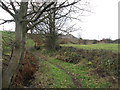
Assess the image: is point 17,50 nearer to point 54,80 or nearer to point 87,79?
point 54,80

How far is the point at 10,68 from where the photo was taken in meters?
8.23

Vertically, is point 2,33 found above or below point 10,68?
above

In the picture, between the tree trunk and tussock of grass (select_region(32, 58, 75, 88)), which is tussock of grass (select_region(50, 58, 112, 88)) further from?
the tree trunk

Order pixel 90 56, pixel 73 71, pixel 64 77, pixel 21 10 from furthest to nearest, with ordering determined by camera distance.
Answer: pixel 90 56, pixel 73 71, pixel 64 77, pixel 21 10

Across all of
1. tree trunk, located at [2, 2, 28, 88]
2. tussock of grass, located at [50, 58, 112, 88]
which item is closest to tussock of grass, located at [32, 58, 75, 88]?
tussock of grass, located at [50, 58, 112, 88]

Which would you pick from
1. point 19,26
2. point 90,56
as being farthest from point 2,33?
point 90,56

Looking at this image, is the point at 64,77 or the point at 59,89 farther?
the point at 64,77

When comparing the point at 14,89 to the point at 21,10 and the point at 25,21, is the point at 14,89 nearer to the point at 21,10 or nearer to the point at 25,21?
the point at 25,21

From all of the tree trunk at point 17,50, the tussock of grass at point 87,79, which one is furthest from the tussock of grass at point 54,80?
the tree trunk at point 17,50

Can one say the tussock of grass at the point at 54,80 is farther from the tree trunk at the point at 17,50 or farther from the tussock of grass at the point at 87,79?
the tree trunk at the point at 17,50

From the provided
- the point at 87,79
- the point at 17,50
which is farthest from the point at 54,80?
the point at 17,50

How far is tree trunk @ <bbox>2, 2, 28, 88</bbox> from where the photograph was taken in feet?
26.8

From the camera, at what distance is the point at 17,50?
840cm

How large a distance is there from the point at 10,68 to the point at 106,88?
5509 millimetres
